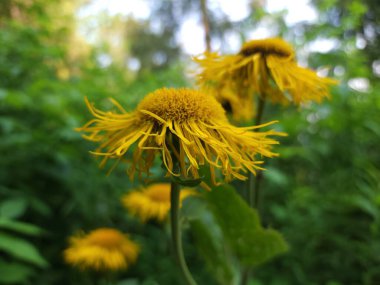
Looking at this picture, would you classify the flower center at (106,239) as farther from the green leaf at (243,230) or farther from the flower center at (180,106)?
the flower center at (180,106)

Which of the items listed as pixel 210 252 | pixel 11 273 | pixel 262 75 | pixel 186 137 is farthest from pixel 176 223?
pixel 11 273

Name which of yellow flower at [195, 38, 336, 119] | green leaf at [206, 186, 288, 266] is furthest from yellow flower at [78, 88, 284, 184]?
yellow flower at [195, 38, 336, 119]

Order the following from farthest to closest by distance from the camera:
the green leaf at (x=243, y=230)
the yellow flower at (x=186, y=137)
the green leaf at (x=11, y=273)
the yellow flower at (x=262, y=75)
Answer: the green leaf at (x=11, y=273) → the yellow flower at (x=262, y=75) → the green leaf at (x=243, y=230) → the yellow flower at (x=186, y=137)

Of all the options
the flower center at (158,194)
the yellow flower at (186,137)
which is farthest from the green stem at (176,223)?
the flower center at (158,194)

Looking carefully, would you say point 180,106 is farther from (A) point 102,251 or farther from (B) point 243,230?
(A) point 102,251

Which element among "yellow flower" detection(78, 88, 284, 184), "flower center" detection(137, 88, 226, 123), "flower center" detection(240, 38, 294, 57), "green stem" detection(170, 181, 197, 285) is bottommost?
"green stem" detection(170, 181, 197, 285)

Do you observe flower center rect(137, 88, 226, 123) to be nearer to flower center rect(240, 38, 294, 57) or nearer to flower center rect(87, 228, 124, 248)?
flower center rect(240, 38, 294, 57)
